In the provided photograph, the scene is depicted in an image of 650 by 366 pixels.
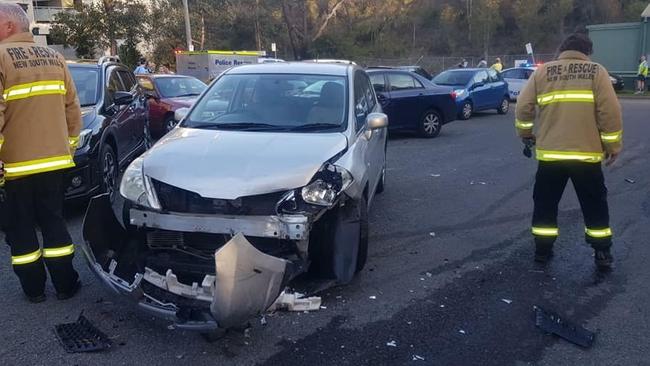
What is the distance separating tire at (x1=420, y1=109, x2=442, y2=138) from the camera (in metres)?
14.0

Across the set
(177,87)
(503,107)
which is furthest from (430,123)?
(503,107)

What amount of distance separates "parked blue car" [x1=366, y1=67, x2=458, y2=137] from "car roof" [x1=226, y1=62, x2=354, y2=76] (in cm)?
695

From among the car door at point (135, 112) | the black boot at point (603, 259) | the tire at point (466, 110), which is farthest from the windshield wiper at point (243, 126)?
the tire at point (466, 110)

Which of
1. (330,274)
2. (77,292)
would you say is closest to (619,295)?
(330,274)

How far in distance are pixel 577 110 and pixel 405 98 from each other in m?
8.62

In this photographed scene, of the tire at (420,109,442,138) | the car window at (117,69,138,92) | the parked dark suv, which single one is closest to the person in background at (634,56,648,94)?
the tire at (420,109,442,138)

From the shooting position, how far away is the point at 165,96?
44.2 feet

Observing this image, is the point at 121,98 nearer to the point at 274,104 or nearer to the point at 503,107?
the point at 274,104

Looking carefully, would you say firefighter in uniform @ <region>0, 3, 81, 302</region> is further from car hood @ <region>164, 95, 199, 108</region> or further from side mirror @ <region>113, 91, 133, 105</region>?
car hood @ <region>164, 95, 199, 108</region>

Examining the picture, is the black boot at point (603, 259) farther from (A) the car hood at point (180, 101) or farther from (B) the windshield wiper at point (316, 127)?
(A) the car hood at point (180, 101)

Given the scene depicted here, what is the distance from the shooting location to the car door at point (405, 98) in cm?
1360

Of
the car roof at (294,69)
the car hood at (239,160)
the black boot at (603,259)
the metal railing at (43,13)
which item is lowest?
the black boot at (603,259)

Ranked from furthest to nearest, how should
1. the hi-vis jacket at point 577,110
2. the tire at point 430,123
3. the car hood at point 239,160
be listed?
the tire at point 430,123 → the hi-vis jacket at point 577,110 → the car hood at point 239,160

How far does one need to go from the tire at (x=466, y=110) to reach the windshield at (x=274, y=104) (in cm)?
1230
